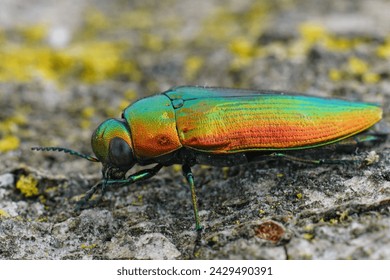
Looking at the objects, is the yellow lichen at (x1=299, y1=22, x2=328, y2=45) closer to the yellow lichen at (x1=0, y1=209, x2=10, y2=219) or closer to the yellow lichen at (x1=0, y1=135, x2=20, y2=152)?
the yellow lichen at (x1=0, y1=135, x2=20, y2=152)

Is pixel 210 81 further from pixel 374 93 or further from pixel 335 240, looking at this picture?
pixel 335 240

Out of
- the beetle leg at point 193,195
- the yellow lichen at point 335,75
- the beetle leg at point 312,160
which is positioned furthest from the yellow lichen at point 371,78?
the beetle leg at point 193,195

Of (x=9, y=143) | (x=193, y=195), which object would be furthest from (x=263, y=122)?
(x=9, y=143)

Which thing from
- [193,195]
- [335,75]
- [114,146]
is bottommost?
[193,195]

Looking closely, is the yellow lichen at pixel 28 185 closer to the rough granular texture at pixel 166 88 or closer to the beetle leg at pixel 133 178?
the rough granular texture at pixel 166 88

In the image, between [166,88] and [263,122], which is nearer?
[263,122]

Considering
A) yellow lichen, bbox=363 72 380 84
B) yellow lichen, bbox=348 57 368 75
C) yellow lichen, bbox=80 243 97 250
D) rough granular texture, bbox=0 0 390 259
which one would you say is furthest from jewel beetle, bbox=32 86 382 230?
yellow lichen, bbox=348 57 368 75

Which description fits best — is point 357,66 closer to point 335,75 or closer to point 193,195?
point 335,75
